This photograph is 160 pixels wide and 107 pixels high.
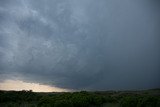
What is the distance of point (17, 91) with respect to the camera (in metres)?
76.9

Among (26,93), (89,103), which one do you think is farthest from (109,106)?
(26,93)

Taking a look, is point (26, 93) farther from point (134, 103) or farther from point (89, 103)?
point (134, 103)

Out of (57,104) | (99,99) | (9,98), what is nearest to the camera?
(57,104)

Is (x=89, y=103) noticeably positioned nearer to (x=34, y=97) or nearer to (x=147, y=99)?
(x=147, y=99)

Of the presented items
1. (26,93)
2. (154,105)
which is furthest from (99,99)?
(26,93)

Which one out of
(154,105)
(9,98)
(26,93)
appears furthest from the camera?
(26,93)

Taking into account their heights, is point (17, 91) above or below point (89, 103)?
above

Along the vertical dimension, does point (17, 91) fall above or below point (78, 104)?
above

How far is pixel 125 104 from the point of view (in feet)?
145

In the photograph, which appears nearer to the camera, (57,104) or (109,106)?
(57,104)

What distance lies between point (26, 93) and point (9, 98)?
7655mm

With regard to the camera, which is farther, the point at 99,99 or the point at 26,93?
the point at 26,93

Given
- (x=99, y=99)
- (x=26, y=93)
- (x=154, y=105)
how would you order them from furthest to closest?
(x=26, y=93) < (x=99, y=99) < (x=154, y=105)

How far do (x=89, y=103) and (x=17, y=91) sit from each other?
1233 inches
